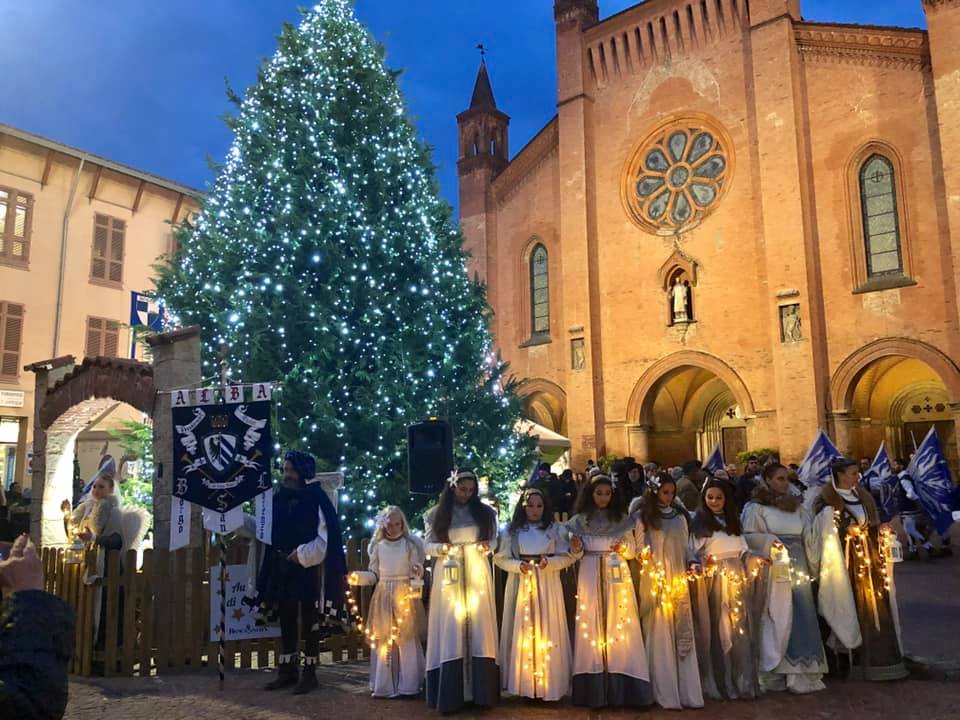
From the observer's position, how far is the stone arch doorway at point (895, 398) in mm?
16969

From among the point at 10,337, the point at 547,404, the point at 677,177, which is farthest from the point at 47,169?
the point at 677,177

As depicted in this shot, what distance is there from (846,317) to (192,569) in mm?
15596

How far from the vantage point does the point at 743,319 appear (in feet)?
63.3

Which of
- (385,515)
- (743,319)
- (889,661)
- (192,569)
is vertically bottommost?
(889,661)

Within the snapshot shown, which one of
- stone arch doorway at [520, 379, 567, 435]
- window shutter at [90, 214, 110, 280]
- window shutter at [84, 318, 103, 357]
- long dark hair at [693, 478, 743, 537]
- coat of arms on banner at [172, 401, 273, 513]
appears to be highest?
window shutter at [90, 214, 110, 280]

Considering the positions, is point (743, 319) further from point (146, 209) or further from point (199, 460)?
point (146, 209)

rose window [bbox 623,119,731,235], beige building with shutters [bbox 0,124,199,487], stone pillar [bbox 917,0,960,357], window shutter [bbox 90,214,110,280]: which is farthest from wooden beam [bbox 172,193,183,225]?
stone pillar [bbox 917,0,960,357]

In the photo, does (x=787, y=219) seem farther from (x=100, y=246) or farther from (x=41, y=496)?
(x=100, y=246)

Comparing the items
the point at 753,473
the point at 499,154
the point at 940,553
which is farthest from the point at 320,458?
the point at 499,154

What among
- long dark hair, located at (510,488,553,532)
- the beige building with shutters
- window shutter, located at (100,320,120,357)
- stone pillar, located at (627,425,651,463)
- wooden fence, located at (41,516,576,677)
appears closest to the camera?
long dark hair, located at (510,488,553,532)

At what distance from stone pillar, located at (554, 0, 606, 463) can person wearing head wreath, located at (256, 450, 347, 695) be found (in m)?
15.0

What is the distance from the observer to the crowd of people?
5.82m

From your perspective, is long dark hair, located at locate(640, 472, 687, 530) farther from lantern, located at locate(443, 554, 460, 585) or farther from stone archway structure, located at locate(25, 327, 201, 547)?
stone archway structure, located at locate(25, 327, 201, 547)

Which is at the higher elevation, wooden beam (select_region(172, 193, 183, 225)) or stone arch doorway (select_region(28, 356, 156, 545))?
wooden beam (select_region(172, 193, 183, 225))
